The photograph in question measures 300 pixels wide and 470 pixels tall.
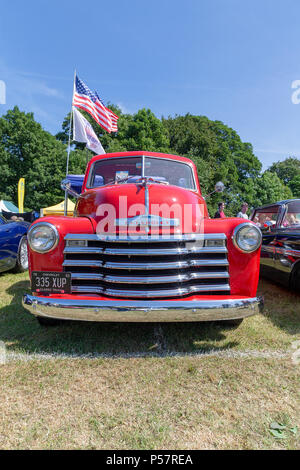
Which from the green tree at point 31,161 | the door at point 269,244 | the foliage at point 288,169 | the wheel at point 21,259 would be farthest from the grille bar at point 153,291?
the foliage at point 288,169

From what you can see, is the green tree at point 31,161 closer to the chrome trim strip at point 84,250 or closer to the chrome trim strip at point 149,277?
the chrome trim strip at point 84,250

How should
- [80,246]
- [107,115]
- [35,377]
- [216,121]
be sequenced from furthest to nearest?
[216,121] → [107,115] → [80,246] → [35,377]

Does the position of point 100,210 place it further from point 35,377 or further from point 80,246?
point 35,377

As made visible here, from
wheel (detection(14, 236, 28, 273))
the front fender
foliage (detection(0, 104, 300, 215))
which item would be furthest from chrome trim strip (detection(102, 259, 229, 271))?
foliage (detection(0, 104, 300, 215))

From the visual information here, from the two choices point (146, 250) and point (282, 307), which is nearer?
point (146, 250)

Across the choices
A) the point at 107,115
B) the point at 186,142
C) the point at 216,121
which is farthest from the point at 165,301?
the point at 216,121

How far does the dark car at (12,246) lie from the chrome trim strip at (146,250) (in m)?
2.95

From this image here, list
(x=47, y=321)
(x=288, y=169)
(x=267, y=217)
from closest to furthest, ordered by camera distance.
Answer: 1. (x=47, y=321)
2. (x=267, y=217)
3. (x=288, y=169)

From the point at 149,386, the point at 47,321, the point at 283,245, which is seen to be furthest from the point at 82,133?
the point at 149,386

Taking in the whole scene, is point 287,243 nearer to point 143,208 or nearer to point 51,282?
point 143,208

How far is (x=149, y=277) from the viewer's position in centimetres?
217

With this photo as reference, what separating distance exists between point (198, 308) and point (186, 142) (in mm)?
26782

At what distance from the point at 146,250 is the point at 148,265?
0.13m

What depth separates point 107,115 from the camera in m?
10.6
